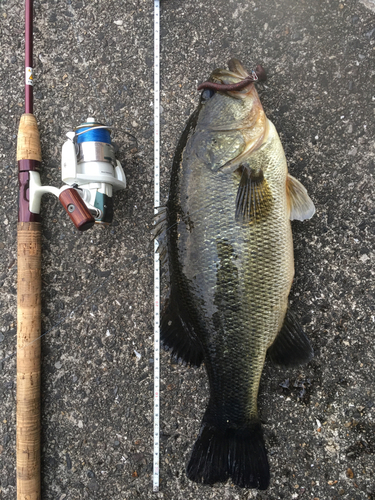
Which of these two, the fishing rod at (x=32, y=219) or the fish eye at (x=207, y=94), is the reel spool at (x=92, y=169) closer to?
the fishing rod at (x=32, y=219)

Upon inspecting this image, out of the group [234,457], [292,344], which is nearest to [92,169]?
[292,344]

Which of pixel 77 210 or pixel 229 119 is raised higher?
pixel 229 119

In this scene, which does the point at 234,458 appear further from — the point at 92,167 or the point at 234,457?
the point at 92,167

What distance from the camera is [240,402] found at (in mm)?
1700

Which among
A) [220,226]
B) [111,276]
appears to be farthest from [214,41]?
[111,276]

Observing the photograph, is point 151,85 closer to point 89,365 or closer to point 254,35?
point 254,35

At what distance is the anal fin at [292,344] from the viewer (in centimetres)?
176

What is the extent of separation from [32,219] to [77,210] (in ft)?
1.58

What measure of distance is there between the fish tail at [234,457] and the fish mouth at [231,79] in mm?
1699

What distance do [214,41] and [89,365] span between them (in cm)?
213

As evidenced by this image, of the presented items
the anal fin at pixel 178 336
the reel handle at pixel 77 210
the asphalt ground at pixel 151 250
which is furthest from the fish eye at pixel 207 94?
the anal fin at pixel 178 336

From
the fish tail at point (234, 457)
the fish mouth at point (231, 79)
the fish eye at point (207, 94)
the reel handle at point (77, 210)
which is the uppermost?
the fish mouth at point (231, 79)

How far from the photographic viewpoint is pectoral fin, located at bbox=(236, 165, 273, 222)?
1586 mm

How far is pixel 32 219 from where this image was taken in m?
2.02
